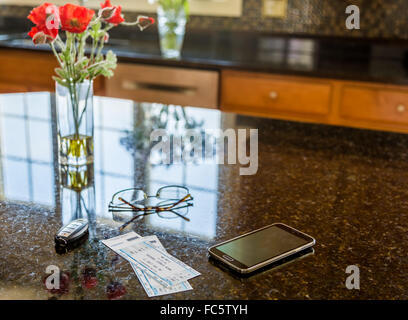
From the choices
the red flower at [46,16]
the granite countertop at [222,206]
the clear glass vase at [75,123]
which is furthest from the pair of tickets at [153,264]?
the red flower at [46,16]

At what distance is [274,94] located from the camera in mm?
2920

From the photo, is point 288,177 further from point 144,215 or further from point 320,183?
point 144,215

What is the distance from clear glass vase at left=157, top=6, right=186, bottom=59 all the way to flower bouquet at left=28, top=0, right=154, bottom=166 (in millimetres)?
1842

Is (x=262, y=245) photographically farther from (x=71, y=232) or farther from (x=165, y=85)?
(x=165, y=85)

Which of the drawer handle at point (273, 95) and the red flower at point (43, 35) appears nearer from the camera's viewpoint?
the red flower at point (43, 35)

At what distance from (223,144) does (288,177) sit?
12.9 inches

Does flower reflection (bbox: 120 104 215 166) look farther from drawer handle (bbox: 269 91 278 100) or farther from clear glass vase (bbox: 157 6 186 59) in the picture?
clear glass vase (bbox: 157 6 186 59)

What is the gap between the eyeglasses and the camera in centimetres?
114

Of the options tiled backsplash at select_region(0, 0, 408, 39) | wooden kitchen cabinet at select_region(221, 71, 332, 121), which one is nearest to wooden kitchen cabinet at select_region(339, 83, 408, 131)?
wooden kitchen cabinet at select_region(221, 71, 332, 121)

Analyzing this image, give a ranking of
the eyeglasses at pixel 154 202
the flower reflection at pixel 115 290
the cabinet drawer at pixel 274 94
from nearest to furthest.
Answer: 1. the flower reflection at pixel 115 290
2. the eyeglasses at pixel 154 202
3. the cabinet drawer at pixel 274 94

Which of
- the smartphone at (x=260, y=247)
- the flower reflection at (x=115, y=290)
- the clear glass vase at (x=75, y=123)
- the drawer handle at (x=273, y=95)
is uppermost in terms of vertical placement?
the clear glass vase at (x=75, y=123)

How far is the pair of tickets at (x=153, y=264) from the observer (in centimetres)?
85

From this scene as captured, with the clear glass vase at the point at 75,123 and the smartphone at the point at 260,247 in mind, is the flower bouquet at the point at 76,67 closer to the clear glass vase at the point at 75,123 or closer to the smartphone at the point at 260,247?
the clear glass vase at the point at 75,123

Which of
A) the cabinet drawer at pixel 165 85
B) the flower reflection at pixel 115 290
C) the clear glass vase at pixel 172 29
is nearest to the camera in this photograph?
the flower reflection at pixel 115 290
